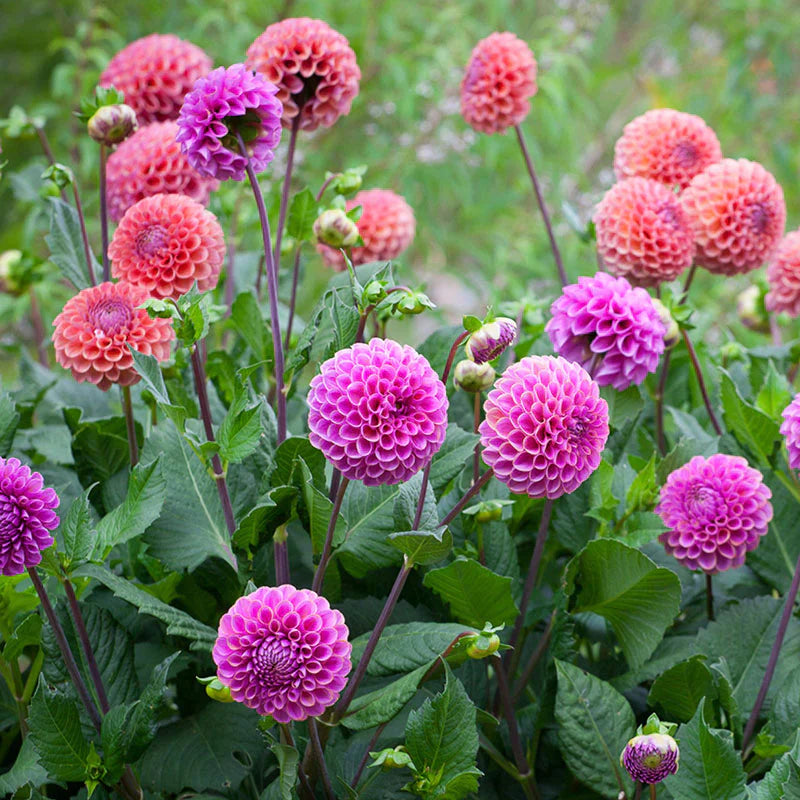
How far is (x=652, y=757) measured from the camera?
1.86 feet

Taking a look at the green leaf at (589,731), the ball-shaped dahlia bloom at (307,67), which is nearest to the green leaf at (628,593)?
the green leaf at (589,731)

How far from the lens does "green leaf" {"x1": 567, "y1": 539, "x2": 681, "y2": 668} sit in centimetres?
67

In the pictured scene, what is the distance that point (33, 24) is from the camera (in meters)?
2.71

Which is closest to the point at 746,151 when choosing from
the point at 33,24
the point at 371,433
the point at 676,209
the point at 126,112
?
the point at 33,24

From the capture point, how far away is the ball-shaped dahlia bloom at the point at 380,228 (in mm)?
989

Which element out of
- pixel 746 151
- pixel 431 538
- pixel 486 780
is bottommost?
pixel 746 151

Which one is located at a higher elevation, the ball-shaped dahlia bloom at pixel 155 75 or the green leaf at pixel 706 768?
the ball-shaped dahlia bloom at pixel 155 75

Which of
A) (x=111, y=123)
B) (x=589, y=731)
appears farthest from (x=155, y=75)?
(x=589, y=731)

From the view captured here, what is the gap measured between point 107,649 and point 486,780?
294 mm

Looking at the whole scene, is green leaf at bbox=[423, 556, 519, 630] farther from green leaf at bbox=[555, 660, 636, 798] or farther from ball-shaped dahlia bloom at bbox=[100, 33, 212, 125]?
ball-shaped dahlia bloom at bbox=[100, 33, 212, 125]

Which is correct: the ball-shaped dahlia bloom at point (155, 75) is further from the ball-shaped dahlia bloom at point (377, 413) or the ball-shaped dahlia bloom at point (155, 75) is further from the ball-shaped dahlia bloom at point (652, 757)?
the ball-shaped dahlia bloom at point (652, 757)

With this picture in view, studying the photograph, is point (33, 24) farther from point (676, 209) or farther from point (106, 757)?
point (106, 757)

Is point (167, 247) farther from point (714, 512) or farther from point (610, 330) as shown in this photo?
point (714, 512)

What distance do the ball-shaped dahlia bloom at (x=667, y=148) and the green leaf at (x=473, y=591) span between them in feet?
1.59
